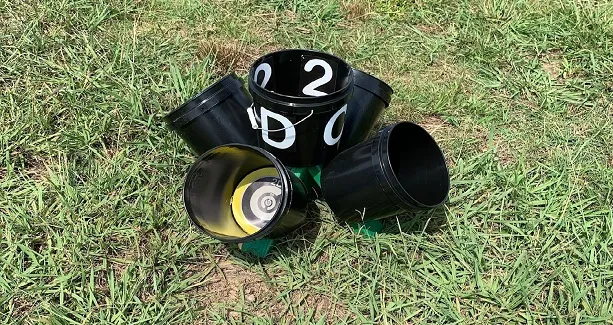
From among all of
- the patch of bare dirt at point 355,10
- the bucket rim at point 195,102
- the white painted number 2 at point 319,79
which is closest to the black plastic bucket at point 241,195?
the bucket rim at point 195,102

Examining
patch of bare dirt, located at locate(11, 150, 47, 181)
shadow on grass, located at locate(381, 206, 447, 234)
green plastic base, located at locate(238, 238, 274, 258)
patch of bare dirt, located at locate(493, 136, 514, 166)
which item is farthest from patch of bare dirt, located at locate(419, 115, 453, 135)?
patch of bare dirt, located at locate(11, 150, 47, 181)

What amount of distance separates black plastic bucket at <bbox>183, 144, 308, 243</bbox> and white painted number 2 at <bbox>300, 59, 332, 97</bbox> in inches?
12.6

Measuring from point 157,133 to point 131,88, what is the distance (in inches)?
10.8

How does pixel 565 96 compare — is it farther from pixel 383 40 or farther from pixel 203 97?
pixel 203 97

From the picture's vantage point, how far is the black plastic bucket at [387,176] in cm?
176

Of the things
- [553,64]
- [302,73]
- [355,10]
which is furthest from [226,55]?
[553,64]

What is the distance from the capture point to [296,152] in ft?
6.32

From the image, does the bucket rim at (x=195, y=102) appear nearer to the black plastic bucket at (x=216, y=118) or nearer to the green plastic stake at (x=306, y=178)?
the black plastic bucket at (x=216, y=118)

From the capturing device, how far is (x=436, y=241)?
6.70ft

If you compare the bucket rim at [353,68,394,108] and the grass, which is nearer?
the grass

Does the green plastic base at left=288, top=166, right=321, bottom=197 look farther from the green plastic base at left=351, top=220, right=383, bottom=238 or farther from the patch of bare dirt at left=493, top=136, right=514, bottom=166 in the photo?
the patch of bare dirt at left=493, top=136, right=514, bottom=166

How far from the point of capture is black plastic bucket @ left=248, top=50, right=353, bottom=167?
1750mm

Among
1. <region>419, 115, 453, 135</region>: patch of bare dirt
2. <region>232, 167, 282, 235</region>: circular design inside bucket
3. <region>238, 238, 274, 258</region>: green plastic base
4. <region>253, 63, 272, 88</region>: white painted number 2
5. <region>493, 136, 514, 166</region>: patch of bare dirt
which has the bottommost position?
<region>493, 136, 514, 166</region>: patch of bare dirt

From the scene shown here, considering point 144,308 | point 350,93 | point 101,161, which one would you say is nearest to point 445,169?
point 350,93
